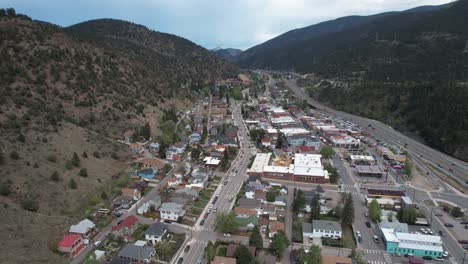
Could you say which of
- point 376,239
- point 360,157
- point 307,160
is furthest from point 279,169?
point 376,239

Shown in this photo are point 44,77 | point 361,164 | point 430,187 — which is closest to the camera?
point 430,187

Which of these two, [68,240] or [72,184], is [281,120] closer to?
[72,184]

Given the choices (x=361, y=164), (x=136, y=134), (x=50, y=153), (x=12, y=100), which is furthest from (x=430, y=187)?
(x=12, y=100)

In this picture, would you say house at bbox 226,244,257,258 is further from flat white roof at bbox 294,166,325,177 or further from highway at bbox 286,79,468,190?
highway at bbox 286,79,468,190

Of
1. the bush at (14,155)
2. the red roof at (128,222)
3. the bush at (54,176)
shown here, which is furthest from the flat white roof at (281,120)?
the bush at (14,155)

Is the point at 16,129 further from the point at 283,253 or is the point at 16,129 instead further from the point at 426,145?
the point at 426,145

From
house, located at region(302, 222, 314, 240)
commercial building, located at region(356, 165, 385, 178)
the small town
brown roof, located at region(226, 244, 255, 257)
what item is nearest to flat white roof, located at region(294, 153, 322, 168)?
the small town
